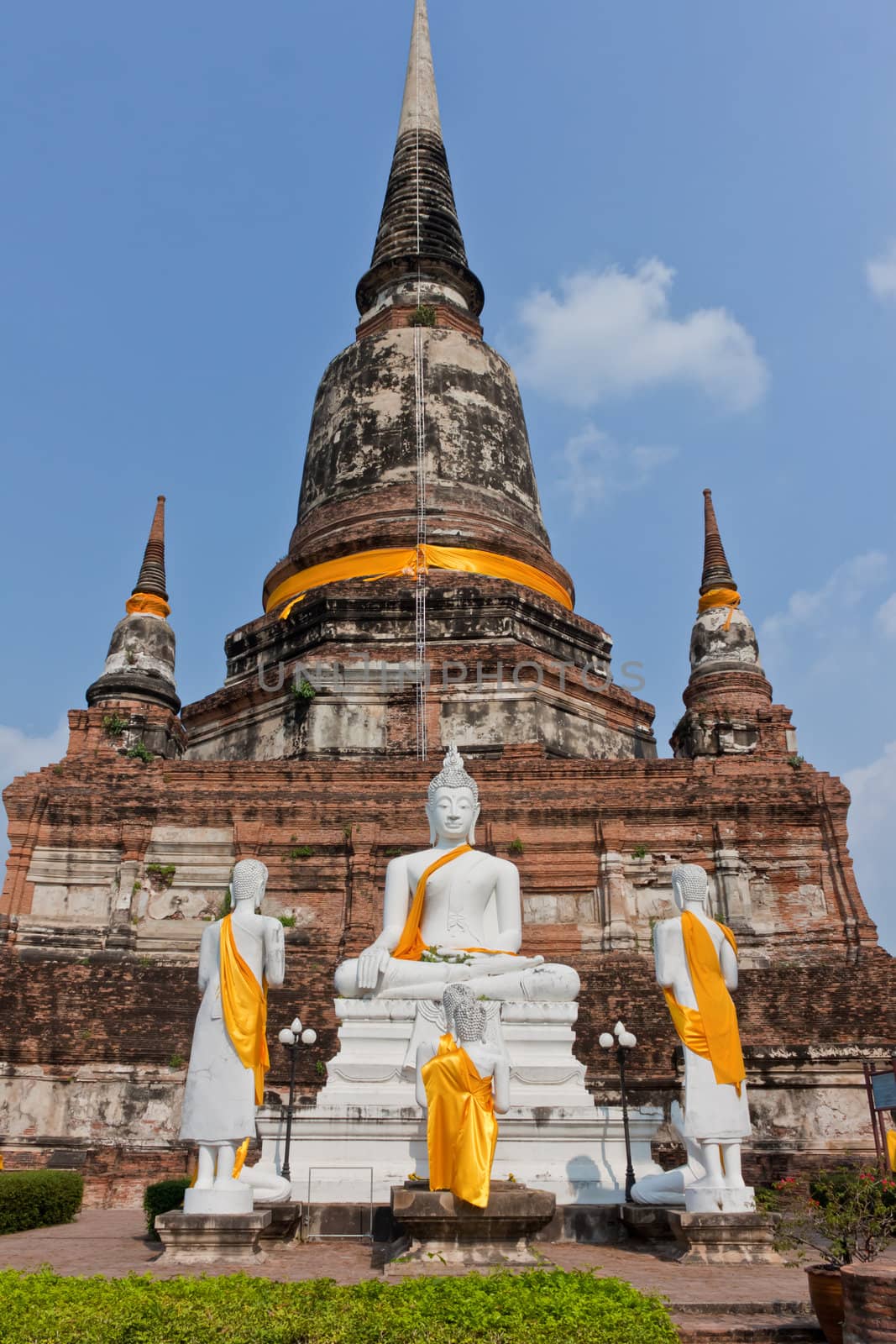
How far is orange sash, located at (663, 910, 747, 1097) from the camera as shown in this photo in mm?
7559

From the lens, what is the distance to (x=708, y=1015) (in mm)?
7664

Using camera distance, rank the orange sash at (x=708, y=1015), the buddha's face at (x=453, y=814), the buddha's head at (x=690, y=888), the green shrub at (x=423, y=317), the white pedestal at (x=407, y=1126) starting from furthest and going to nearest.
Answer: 1. the green shrub at (x=423, y=317)
2. the buddha's face at (x=453, y=814)
3. the white pedestal at (x=407, y=1126)
4. the buddha's head at (x=690, y=888)
5. the orange sash at (x=708, y=1015)

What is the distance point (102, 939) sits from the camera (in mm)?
15422

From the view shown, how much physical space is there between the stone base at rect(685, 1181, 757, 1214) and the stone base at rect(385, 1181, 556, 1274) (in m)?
1.28

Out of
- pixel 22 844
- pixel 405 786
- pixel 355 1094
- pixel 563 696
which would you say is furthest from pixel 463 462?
pixel 355 1094

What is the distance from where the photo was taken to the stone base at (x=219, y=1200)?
→ 702cm

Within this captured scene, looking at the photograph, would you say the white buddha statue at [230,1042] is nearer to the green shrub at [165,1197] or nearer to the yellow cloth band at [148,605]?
the green shrub at [165,1197]

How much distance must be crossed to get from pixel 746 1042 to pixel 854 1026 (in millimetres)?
1293

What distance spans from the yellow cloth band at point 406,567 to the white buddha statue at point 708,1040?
13.9m

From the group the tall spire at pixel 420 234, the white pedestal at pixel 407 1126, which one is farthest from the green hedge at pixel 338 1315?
the tall spire at pixel 420 234

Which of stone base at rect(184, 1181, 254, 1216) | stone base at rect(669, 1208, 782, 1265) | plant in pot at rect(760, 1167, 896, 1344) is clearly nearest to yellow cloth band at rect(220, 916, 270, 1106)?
stone base at rect(184, 1181, 254, 1216)

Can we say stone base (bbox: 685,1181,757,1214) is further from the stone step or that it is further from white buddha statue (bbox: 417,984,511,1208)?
the stone step

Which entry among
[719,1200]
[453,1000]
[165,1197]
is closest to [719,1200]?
[719,1200]

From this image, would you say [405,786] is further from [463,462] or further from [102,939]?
[463,462]
